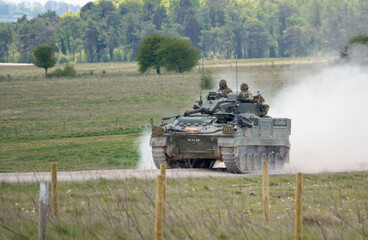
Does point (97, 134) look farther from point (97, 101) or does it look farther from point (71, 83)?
point (71, 83)

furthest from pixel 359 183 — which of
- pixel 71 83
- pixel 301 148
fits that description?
pixel 71 83

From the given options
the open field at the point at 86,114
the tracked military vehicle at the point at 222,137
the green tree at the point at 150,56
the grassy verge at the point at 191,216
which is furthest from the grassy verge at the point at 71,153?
the green tree at the point at 150,56

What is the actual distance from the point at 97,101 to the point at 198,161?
1305 inches

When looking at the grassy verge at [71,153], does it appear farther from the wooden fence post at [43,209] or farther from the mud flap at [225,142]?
the wooden fence post at [43,209]

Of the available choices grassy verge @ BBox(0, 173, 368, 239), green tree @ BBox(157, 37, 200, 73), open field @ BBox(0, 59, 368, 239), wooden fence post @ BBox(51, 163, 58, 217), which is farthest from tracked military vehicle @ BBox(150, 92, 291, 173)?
green tree @ BBox(157, 37, 200, 73)

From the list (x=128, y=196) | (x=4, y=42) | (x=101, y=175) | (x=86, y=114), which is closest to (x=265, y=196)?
A: (x=128, y=196)

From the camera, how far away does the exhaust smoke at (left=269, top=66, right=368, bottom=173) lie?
30609mm

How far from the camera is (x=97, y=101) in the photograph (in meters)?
59.7

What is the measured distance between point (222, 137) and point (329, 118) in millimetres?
13371

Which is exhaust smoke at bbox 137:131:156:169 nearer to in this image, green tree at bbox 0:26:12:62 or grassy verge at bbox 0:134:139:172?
grassy verge at bbox 0:134:139:172

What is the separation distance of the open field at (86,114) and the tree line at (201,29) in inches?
2879

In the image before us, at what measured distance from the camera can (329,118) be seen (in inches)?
1437

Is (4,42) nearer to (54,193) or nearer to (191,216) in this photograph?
(54,193)

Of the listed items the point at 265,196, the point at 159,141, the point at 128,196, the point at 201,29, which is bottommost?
the point at 159,141
